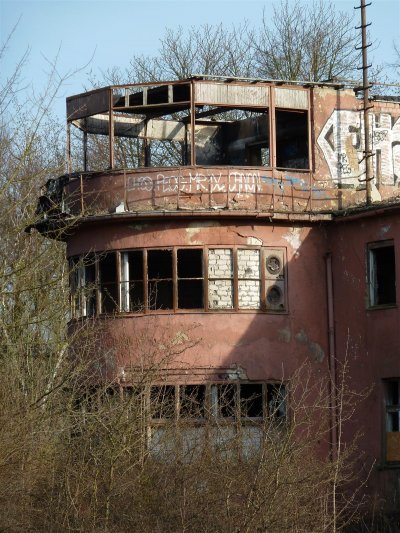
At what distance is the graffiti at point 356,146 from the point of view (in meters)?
29.9

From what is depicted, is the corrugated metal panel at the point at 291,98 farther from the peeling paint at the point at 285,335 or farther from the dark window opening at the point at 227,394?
the dark window opening at the point at 227,394

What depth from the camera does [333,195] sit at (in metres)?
29.6

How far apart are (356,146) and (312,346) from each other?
495 cm

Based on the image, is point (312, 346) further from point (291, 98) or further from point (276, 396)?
point (291, 98)

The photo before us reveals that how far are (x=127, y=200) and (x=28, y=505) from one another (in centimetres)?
911

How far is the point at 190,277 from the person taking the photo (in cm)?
2922

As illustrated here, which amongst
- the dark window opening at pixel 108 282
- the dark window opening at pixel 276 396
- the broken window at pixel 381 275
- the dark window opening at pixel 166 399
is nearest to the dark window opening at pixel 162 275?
the dark window opening at pixel 108 282

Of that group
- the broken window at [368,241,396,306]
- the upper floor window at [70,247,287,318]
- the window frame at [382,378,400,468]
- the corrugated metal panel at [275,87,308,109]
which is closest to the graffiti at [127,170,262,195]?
the upper floor window at [70,247,287,318]

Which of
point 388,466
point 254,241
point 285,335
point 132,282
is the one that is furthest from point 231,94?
point 388,466

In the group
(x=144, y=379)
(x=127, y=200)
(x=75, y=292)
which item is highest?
(x=127, y=200)

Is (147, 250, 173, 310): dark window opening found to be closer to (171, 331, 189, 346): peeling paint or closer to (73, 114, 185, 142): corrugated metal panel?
(171, 331, 189, 346): peeling paint

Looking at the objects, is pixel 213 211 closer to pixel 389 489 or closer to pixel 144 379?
pixel 144 379

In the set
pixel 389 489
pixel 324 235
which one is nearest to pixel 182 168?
pixel 324 235

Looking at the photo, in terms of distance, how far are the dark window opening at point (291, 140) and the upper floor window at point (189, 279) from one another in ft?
10.9
